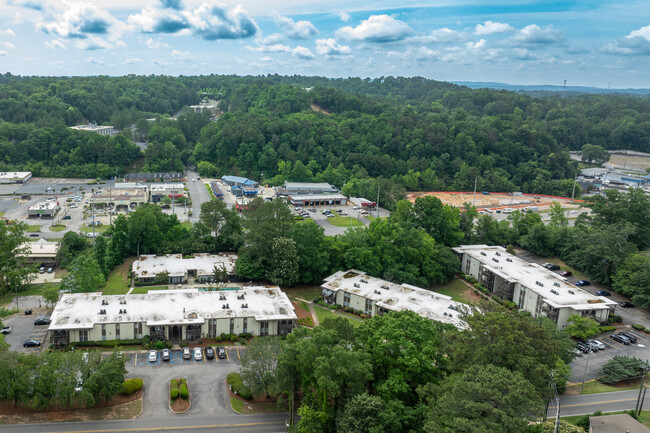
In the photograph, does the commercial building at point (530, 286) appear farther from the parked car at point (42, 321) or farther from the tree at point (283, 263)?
the parked car at point (42, 321)

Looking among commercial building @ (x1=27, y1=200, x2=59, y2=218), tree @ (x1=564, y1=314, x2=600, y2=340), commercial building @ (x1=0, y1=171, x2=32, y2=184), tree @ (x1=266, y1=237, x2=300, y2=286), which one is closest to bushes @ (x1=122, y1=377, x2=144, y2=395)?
tree @ (x1=266, y1=237, x2=300, y2=286)

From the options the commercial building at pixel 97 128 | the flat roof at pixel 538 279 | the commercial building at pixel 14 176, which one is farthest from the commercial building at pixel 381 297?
the commercial building at pixel 97 128

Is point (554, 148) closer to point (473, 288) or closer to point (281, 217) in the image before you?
point (473, 288)

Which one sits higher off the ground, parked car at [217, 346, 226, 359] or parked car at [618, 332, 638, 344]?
parked car at [618, 332, 638, 344]

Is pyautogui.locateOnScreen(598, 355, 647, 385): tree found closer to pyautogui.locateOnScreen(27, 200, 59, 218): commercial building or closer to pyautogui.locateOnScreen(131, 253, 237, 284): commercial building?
pyautogui.locateOnScreen(131, 253, 237, 284): commercial building

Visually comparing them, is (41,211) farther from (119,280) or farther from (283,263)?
(283,263)

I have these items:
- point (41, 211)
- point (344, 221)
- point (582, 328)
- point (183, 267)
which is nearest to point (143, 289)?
point (183, 267)
